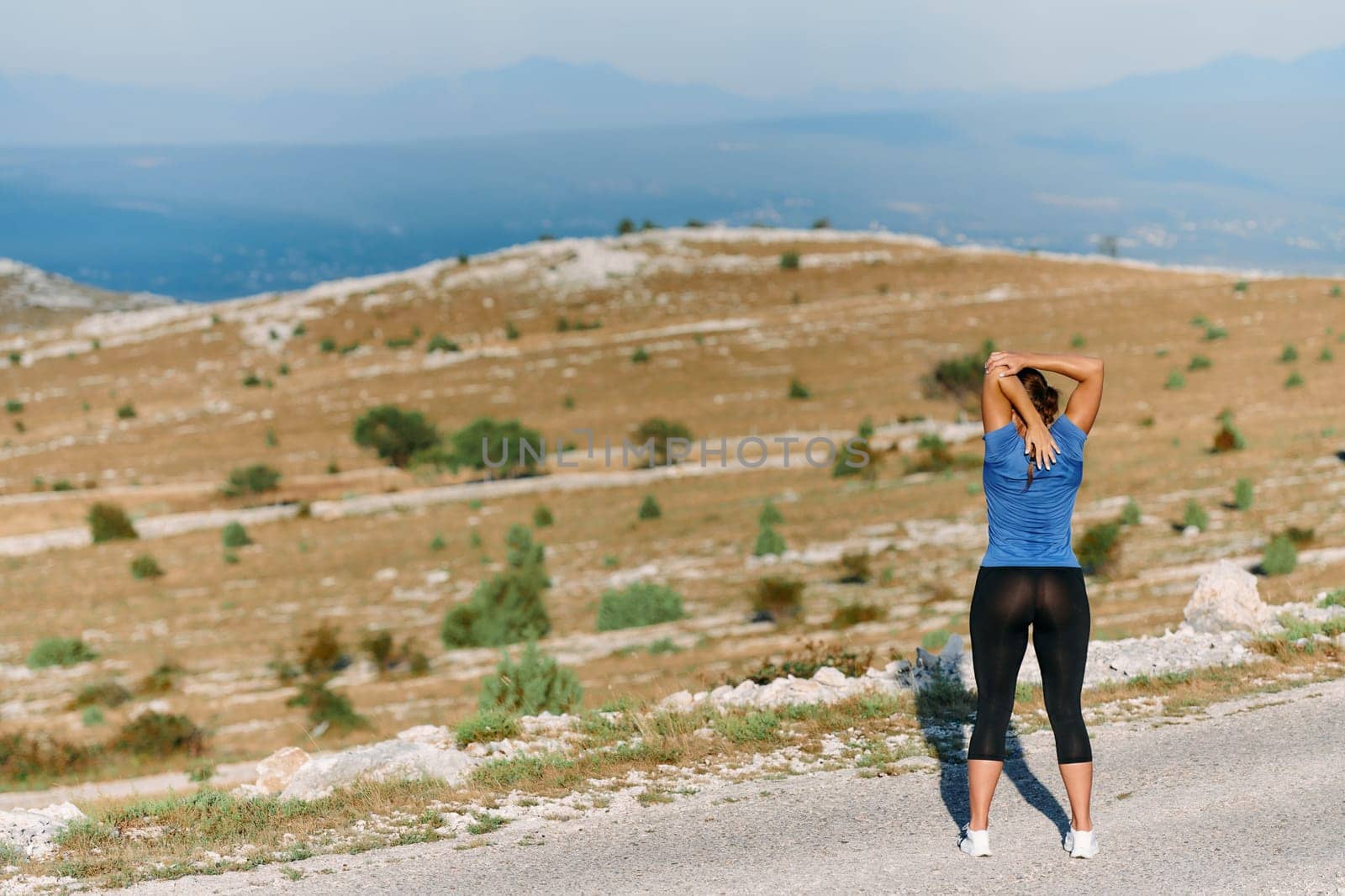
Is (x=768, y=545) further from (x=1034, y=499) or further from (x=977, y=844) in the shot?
(x=1034, y=499)

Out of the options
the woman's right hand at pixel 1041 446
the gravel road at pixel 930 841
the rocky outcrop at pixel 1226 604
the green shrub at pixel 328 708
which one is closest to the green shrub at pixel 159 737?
the green shrub at pixel 328 708

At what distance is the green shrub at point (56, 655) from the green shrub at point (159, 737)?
634cm

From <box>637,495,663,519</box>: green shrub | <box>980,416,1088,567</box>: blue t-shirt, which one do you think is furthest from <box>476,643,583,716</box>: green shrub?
<box>637,495,663,519</box>: green shrub

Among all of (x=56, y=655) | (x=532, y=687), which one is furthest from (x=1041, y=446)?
(x=56, y=655)

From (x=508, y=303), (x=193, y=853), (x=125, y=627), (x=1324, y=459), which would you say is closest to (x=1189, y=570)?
(x=1324, y=459)

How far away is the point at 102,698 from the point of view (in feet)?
66.1

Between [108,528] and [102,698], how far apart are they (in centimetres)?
1776

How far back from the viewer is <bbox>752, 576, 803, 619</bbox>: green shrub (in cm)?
2067

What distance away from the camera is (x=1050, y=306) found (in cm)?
6191

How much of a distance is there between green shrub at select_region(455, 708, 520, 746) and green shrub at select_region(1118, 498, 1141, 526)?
18609mm

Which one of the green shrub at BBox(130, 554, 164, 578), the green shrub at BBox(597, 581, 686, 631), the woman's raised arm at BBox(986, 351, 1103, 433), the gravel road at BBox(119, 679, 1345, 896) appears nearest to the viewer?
the woman's raised arm at BBox(986, 351, 1103, 433)

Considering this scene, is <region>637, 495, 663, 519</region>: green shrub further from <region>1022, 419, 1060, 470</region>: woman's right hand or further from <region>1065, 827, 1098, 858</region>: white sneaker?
<region>1022, 419, 1060, 470</region>: woman's right hand

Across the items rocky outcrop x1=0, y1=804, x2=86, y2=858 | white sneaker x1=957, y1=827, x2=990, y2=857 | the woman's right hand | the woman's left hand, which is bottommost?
rocky outcrop x1=0, y1=804, x2=86, y2=858

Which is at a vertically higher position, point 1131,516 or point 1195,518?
point 1195,518
